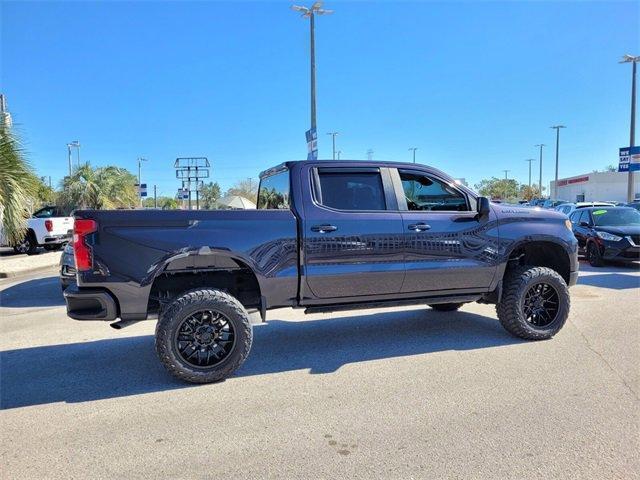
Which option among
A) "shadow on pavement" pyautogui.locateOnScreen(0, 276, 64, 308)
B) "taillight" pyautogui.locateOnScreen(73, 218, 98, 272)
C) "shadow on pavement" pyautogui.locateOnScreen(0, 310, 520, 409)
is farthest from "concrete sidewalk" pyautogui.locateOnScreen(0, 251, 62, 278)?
"taillight" pyautogui.locateOnScreen(73, 218, 98, 272)

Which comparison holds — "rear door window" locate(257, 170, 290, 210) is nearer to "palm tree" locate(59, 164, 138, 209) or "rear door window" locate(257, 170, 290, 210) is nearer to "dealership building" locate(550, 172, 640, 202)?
"palm tree" locate(59, 164, 138, 209)

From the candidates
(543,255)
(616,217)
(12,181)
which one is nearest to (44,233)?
(12,181)

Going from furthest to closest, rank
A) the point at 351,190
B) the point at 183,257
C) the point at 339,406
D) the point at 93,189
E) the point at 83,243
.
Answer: the point at 93,189, the point at 351,190, the point at 183,257, the point at 83,243, the point at 339,406

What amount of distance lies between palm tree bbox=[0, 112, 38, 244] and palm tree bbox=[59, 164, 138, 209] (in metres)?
23.2

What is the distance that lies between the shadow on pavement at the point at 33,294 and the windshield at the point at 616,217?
12.4m

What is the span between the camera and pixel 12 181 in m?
10.3

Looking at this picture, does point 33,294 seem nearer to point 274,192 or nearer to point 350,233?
point 274,192

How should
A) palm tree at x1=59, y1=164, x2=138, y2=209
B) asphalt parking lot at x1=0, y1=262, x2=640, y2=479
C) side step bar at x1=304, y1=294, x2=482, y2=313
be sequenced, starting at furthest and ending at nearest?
palm tree at x1=59, y1=164, x2=138, y2=209
side step bar at x1=304, y1=294, x2=482, y2=313
asphalt parking lot at x1=0, y1=262, x2=640, y2=479

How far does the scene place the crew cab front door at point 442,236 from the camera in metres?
5.07

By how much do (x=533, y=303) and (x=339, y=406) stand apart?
2.94 meters

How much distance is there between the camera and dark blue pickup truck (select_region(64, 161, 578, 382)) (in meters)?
4.23

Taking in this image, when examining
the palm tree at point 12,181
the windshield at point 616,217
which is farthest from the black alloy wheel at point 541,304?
the palm tree at point 12,181

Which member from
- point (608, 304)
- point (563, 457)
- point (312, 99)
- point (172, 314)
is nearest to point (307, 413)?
point (172, 314)

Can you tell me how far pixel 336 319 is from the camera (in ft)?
21.8
